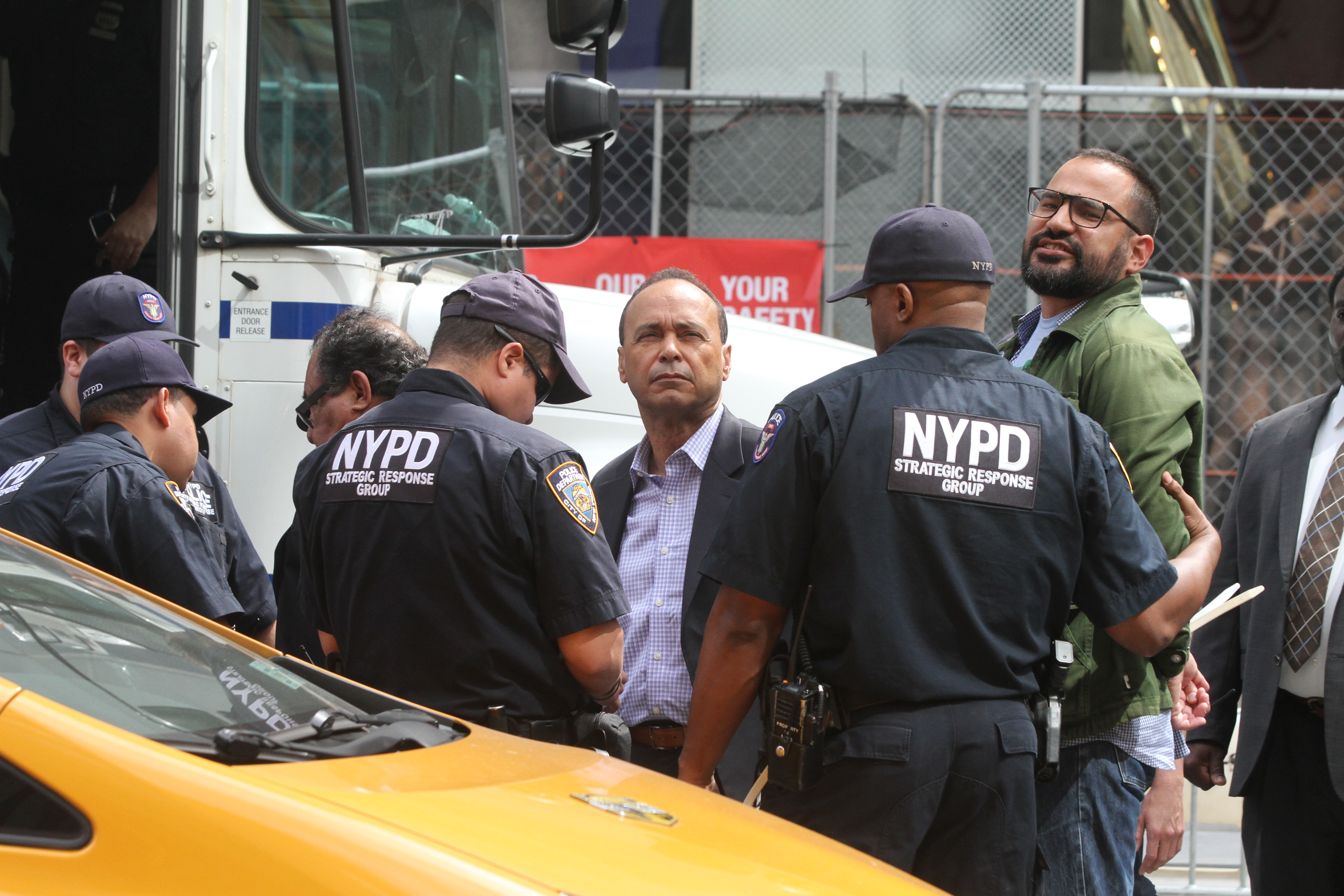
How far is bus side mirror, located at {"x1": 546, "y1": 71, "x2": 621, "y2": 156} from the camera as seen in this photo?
12.1ft

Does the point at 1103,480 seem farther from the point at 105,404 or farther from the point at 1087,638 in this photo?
the point at 105,404

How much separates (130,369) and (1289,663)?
10.0 feet

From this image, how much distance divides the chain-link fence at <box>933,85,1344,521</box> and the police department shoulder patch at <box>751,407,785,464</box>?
5090 millimetres

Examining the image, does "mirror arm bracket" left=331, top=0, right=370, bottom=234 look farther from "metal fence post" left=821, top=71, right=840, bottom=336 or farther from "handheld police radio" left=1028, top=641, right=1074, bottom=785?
"metal fence post" left=821, top=71, right=840, bottom=336

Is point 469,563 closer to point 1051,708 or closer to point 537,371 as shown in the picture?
point 537,371

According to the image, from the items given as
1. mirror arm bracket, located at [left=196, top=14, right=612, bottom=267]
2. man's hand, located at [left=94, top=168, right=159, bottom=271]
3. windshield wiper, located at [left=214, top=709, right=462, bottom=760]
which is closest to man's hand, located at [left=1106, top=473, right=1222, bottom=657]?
windshield wiper, located at [left=214, top=709, right=462, bottom=760]

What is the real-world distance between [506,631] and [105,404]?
137 centimetres

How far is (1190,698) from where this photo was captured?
301 centimetres

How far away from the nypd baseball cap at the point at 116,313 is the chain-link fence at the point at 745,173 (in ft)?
13.1

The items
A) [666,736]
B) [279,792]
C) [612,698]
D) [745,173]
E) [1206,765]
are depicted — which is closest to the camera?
[279,792]

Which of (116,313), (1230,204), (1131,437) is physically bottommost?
(1131,437)

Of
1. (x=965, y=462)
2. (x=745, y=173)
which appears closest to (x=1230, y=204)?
(x=745, y=173)

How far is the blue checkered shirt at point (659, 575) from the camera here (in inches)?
120

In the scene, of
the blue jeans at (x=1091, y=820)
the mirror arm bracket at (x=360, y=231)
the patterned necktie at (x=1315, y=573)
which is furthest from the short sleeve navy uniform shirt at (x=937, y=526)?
the mirror arm bracket at (x=360, y=231)
